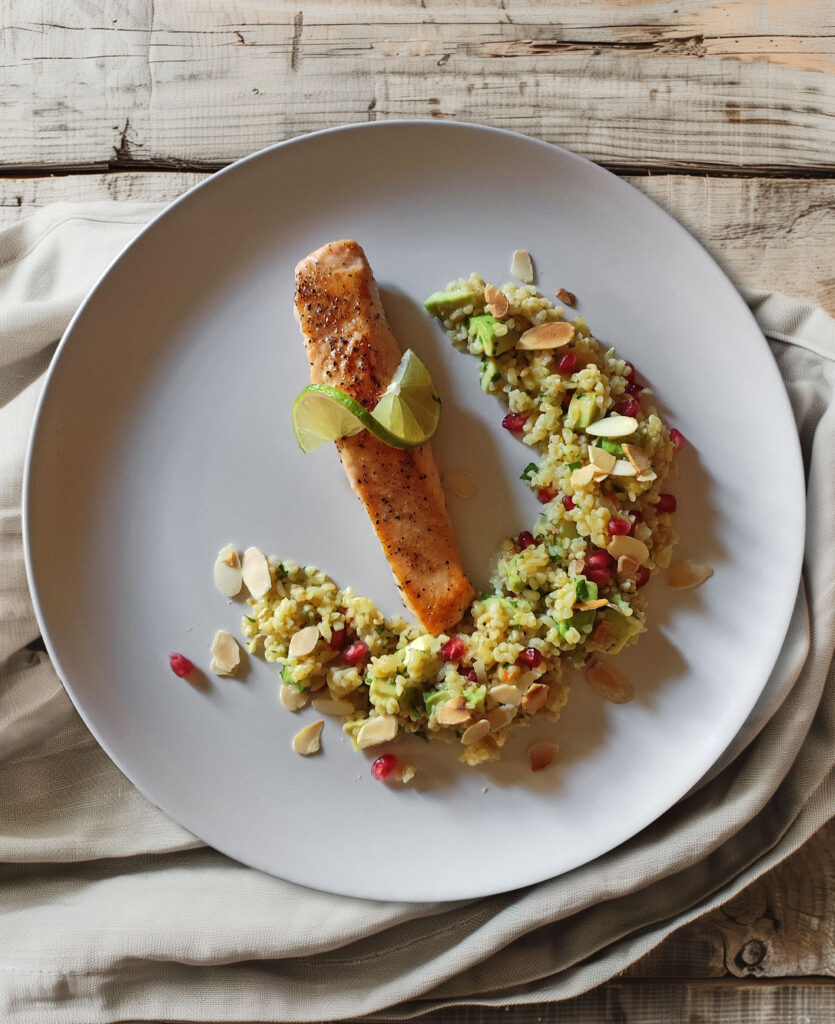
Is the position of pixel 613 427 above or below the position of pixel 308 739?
above

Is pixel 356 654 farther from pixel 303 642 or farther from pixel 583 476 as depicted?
pixel 583 476

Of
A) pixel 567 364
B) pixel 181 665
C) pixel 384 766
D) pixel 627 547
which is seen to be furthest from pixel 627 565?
pixel 181 665

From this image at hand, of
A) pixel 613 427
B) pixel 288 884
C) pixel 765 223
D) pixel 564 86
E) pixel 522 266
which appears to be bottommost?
pixel 288 884

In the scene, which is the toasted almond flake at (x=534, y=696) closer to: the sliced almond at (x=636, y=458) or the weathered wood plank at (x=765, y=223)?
the sliced almond at (x=636, y=458)

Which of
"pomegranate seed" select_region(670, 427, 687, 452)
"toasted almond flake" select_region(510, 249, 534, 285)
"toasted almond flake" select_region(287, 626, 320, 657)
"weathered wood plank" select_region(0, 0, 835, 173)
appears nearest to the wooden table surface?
"weathered wood plank" select_region(0, 0, 835, 173)

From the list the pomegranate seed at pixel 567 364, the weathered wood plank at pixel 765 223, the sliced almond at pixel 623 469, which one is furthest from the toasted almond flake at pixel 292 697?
the weathered wood plank at pixel 765 223

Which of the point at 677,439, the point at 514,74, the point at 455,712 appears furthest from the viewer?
the point at 514,74

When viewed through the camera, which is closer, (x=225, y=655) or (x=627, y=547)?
(x=627, y=547)
